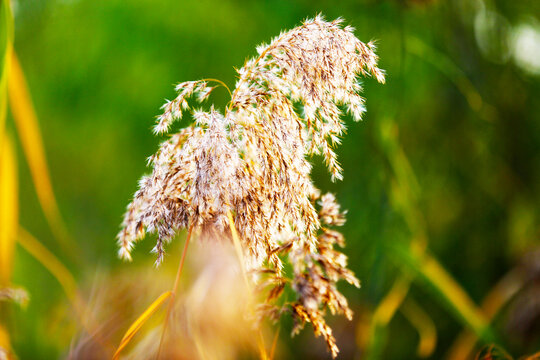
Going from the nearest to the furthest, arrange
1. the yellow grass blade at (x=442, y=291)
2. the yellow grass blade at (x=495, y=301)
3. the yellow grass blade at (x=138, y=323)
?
1. the yellow grass blade at (x=138, y=323)
2. the yellow grass blade at (x=442, y=291)
3. the yellow grass blade at (x=495, y=301)

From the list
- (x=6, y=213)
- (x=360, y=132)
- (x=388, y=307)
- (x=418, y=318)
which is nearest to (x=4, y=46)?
(x=6, y=213)

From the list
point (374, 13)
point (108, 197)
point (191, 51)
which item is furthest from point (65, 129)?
point (374, 13)

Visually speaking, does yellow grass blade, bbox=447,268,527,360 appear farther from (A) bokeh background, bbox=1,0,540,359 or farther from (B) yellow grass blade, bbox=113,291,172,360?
(B) yellow grass blade, bbox=113,291,172,360

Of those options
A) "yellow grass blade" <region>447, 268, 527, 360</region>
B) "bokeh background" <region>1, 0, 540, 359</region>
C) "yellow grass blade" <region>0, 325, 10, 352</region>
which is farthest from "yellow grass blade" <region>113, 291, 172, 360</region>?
"yellow grass blade" <region>447, 268, 527, 360</region>

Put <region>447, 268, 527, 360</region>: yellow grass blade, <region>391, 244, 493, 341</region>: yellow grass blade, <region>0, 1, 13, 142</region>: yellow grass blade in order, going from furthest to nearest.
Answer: <region>447, 268, 527, 360</region>: yellow grass blade → <region>391, 244, 493, 341</region>: yellow grass blade → <region>0, 1, 13, 142</region>: yellow grass blade

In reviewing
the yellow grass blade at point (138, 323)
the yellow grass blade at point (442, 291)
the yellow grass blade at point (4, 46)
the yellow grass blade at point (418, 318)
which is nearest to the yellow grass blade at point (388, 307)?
the yellow grass blade at point (442, 291)

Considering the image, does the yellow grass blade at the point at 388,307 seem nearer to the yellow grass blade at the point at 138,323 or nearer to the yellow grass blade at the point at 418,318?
the yellow grass blade at the point at 418,318

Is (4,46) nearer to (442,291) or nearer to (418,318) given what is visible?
(442,291)
